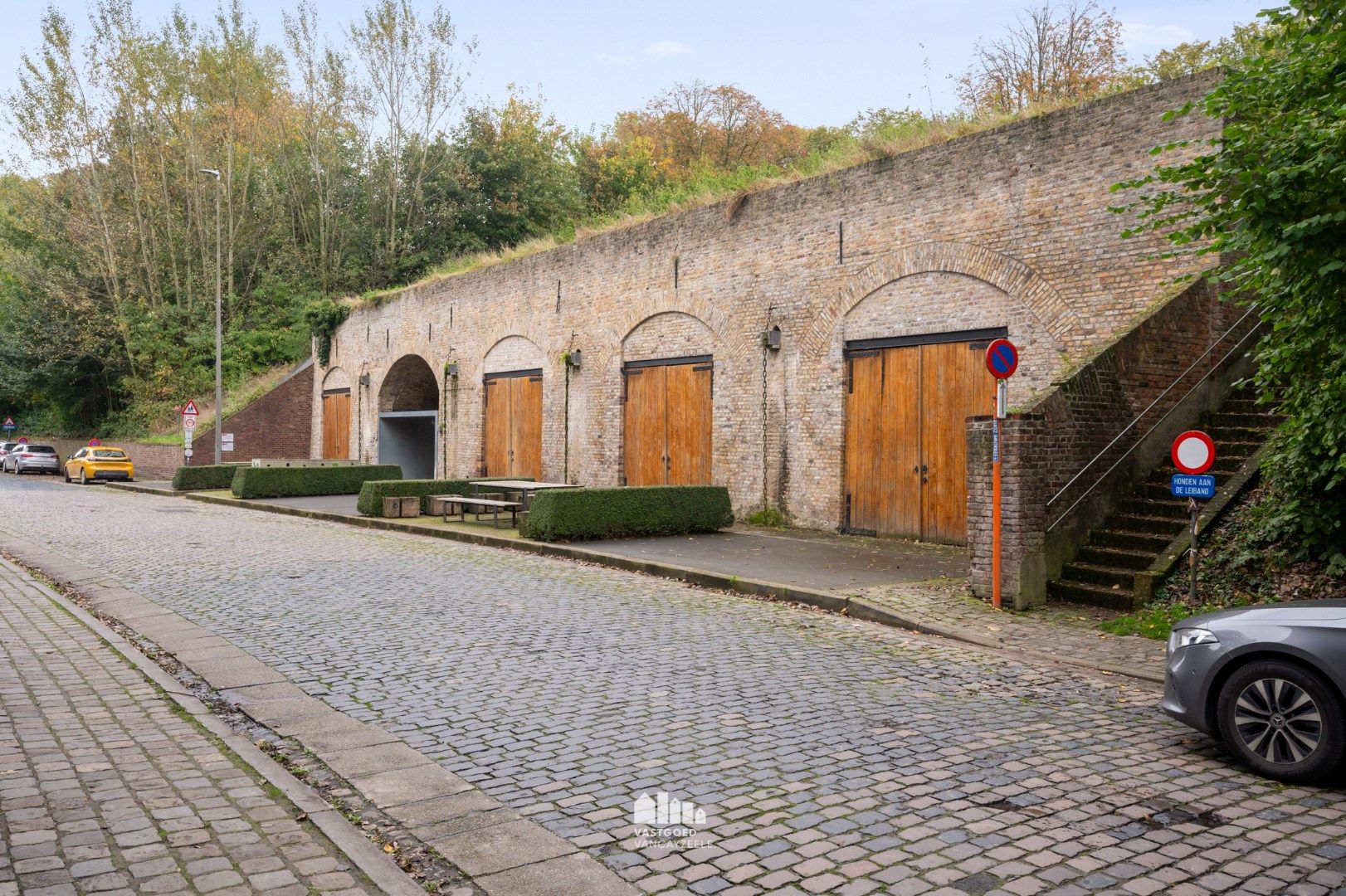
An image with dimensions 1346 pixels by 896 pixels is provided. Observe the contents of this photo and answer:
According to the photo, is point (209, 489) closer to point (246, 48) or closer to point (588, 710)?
point (246, 48)

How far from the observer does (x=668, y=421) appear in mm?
19094

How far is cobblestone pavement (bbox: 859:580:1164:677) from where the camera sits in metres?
7.44

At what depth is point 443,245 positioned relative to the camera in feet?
127

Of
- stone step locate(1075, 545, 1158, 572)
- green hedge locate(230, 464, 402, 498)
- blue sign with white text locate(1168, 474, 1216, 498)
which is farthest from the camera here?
green hedge locate(230, 464, 402, 498)

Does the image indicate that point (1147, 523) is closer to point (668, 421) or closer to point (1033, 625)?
point (1033, 625)

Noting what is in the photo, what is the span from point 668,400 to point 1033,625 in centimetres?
1119

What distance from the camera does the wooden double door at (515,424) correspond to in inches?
906

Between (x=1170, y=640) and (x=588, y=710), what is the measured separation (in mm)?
3276

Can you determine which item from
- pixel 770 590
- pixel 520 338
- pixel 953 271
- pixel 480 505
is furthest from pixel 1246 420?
pixel 520 338

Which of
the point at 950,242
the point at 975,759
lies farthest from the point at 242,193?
the point at 975,759

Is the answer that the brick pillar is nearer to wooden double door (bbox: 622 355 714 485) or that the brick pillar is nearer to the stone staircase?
the stone staircase

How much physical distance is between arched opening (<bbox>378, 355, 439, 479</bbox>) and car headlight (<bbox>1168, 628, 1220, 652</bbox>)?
25.6 meters

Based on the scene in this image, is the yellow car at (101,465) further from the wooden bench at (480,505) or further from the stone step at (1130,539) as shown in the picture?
the stone step at (1130,539)

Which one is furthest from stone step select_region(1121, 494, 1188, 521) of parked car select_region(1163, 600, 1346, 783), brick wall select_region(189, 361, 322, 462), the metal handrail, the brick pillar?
brick wall select_region(189, 361, 322, 462)
